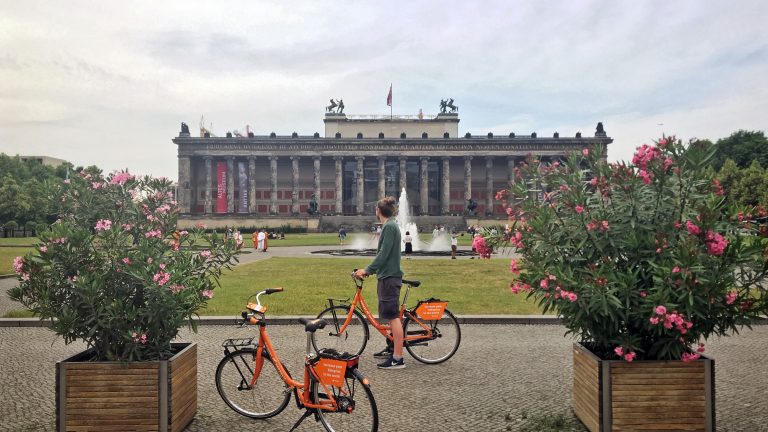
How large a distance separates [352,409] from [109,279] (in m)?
2.63

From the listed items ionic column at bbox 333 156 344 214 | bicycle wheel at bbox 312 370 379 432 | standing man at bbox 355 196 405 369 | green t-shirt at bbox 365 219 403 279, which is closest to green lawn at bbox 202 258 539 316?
standing man at bbox 355 196 405 369

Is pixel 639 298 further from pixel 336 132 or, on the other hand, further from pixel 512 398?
pixel 336 132

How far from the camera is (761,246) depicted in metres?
4.89

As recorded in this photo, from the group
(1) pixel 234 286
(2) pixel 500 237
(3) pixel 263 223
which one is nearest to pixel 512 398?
(2) pixel 500 237

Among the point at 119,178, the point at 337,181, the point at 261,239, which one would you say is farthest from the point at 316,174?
the point at 119,178

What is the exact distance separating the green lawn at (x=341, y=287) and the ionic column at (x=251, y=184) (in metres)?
65.1

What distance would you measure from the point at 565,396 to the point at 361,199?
82.1m

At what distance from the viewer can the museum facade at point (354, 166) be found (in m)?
86.2

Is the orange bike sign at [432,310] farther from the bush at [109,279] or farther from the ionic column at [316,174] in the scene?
the ionic column at [316,174]

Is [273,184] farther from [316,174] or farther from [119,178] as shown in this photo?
[119,178]

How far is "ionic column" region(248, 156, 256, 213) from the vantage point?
286ft

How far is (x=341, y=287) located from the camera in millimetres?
16141

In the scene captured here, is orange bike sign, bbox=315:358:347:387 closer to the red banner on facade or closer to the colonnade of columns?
the colonnade of columns

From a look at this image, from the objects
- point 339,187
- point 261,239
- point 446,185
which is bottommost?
point 261,239
